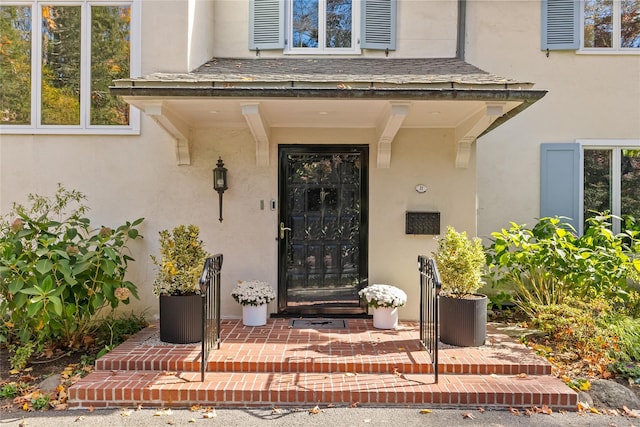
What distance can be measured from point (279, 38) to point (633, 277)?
5703mm

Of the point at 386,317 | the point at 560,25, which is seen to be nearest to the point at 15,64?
the point at 386,317

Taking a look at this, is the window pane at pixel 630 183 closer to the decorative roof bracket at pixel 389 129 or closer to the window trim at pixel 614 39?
the window trim at pixel 614 39

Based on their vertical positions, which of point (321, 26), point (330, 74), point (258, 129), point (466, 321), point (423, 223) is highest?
point (321, 26)

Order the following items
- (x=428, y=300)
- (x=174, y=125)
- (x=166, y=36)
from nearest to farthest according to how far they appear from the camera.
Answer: (x=428, y=300)
(x=174, y=125)
(x=166, y=36)

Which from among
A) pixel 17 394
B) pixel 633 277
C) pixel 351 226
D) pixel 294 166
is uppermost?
pixel 294 166

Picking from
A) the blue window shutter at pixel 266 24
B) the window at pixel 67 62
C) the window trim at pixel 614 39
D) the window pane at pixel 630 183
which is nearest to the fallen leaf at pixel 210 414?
the window at pixel 67 62

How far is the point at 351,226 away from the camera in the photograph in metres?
5.63

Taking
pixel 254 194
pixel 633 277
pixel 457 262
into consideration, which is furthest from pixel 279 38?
pixel 633 277

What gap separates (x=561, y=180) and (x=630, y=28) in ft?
8.77

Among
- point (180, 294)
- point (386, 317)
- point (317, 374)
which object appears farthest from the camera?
point (386, 317)

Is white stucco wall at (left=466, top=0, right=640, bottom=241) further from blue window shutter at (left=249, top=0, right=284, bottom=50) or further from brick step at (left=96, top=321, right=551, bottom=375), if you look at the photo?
blue window shutter at (left=249, top=0, right=284, bottom=50)

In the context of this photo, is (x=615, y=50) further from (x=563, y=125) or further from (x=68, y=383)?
(x=68, y=383)

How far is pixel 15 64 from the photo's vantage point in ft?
18.4

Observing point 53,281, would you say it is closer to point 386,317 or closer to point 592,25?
point 386,317
